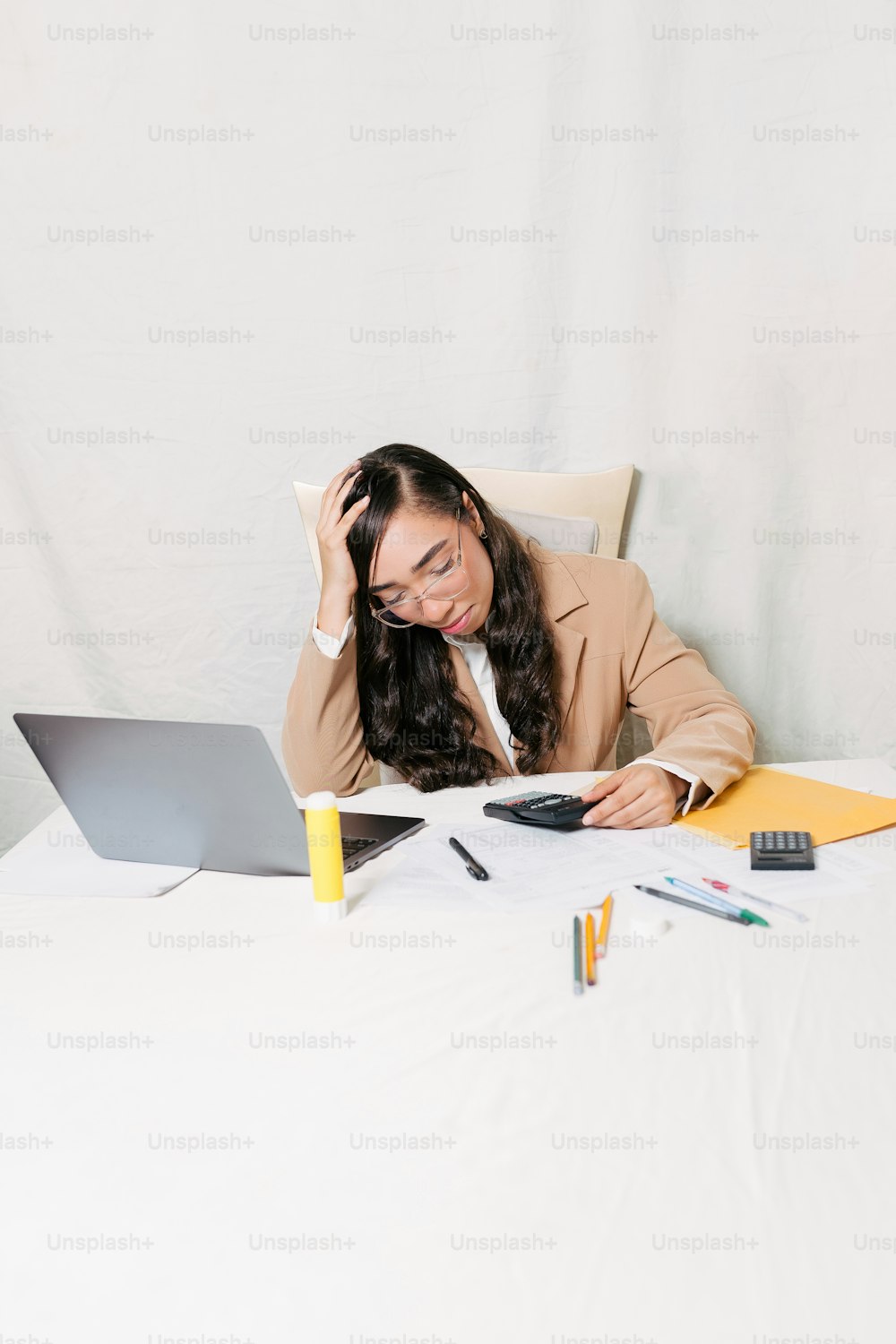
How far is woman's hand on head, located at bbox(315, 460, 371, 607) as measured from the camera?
4.84 feet

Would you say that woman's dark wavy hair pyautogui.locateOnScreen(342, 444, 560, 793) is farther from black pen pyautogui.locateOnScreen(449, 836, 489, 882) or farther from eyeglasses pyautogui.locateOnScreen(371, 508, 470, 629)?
black pen pyautogui.locateOnScreen(449, 836, 489, 882)

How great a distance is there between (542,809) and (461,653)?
513 millimetres

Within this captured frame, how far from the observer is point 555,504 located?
6.50 feet

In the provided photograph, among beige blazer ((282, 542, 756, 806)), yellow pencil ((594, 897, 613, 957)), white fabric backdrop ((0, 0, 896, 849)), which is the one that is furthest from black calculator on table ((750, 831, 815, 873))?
white fabric backdrop ((0, 0, 896, 849))

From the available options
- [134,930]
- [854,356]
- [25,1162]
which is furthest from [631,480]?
[25,1162]

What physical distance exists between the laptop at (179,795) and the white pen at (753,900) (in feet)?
1.21

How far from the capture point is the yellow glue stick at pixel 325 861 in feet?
3.22

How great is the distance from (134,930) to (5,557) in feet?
4.51

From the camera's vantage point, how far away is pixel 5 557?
2123 millimetres

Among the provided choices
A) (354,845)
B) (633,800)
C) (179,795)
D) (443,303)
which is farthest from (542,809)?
(443,303)

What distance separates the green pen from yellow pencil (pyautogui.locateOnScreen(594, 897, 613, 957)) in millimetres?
83

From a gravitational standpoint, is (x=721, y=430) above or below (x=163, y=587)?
above

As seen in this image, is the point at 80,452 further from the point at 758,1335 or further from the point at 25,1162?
the point at 758,1335

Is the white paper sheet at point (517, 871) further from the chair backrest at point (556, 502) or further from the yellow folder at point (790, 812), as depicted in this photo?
the chair backrest at point (556, 502)
